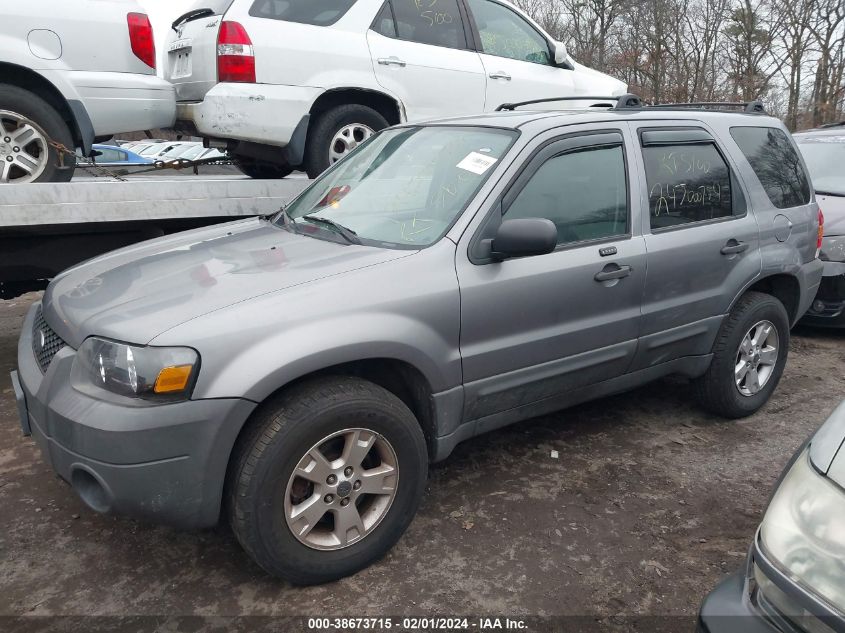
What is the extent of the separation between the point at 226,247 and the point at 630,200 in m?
1.96

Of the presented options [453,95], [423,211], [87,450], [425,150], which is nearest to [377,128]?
[453,95]

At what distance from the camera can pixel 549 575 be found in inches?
105

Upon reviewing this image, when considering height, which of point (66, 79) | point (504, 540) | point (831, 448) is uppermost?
point (66, 79)

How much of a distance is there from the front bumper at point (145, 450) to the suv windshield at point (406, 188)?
3.44ft

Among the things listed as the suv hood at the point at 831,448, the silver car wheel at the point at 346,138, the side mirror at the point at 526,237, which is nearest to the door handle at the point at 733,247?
the side mirror at the point at 526,237

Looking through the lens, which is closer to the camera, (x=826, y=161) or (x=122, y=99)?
(x=122, y=99)

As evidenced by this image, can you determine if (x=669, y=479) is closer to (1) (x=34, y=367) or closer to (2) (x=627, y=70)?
(1) (x=34, y=367)

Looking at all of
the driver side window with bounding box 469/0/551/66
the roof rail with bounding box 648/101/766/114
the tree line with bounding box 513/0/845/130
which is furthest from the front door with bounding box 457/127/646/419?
the tree line with bounding box 513/0/845/130

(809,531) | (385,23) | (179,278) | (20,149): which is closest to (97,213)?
(20,149)

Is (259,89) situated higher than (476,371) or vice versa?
(259,89)

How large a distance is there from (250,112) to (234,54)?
15.6 inches

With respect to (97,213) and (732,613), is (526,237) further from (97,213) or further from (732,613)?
(97,213)

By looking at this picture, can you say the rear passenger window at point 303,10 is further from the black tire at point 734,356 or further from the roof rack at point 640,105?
the black tire at point 734,356

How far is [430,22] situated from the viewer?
5637 millimetres
